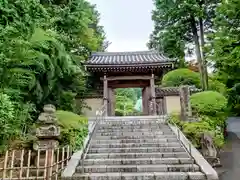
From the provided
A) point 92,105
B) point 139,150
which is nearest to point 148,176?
point 139,150

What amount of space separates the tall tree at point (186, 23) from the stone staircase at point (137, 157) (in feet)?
35.2

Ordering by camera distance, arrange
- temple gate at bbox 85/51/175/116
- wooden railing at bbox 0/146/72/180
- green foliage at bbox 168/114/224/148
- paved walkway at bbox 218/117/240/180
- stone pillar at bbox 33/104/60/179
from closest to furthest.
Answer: wooden railing at bbox 0/146/72/180
stone pillar at bbox 33/104/60/179
paved walkway at bbox 218/117/240/180
green foliage at bbox 168/114/224/148
temple gate at bbox 85/51/175/116

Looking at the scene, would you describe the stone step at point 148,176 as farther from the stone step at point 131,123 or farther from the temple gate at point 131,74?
the temple gate at point 131,74

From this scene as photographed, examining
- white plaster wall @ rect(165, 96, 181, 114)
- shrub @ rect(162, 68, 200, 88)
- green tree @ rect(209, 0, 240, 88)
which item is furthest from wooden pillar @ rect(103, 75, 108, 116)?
shrub @ rect(162, 68, 200, 88)

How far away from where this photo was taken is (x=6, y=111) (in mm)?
5574

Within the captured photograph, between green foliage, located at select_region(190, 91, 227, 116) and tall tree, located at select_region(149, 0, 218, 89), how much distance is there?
6.66m

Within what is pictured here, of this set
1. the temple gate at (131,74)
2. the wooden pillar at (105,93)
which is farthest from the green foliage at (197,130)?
the wooden pillar at (105,93)

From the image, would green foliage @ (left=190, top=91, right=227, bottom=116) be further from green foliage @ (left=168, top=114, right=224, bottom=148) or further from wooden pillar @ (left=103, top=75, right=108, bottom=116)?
wooden pillar @ (left=103, top=75, right=108, bottom=116)

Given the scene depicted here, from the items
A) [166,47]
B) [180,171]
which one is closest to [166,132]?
[180,171]

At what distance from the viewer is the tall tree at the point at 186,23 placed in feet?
63.7

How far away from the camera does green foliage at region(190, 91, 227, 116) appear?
11.6 m

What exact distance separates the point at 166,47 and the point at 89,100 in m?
→ 9.02

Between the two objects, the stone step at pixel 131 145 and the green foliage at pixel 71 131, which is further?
the stone step at pixel 131 145

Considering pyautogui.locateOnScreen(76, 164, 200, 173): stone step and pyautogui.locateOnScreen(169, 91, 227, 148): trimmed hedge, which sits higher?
pyautogui.locateOnScreen(169, 91, 227, 148): trimmed hedge
